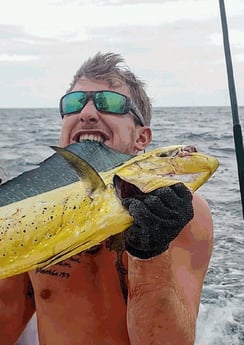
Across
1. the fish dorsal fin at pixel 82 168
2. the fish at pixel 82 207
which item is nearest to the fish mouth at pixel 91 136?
the fish at pixel 82 207

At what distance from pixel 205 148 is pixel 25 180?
46.6 ft

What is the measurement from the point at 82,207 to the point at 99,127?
843 mm

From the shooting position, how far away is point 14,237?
72.1 inches

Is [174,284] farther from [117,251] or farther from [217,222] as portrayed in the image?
[217,222]

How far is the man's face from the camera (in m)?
2.55

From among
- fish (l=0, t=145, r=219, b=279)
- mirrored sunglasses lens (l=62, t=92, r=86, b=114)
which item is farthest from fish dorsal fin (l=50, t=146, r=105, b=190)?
mirrored sunglasses lens (l=62, t=92, r=86, b=114)

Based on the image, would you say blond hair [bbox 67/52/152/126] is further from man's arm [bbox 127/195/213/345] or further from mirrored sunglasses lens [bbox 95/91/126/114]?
man's arm [bbox 127/195/213/345]

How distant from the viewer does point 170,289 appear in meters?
2.06

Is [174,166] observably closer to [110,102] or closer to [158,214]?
[158,214]

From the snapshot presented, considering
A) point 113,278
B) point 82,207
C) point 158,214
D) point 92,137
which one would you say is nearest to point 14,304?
point 113,278

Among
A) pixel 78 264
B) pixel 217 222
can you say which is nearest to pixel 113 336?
pixel 78 264

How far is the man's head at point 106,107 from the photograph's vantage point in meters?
2.56

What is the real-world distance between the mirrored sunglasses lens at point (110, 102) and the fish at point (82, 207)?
687mm

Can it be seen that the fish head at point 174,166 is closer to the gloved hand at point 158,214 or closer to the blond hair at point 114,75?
the gloved hand at point 158,214
